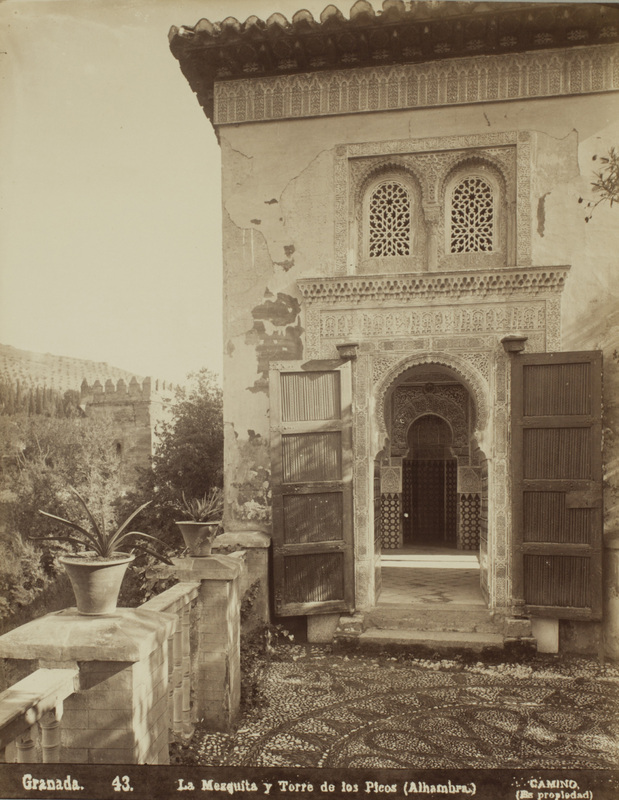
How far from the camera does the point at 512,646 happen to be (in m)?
6.10

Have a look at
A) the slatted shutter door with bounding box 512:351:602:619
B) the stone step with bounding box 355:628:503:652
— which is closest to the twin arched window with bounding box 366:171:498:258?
the slatted shutter door with bounding box 512:351:602:619

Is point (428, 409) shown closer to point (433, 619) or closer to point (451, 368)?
point (451, 368)

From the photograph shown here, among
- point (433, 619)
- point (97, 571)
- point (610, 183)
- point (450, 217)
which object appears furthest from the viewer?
point (450, 217)

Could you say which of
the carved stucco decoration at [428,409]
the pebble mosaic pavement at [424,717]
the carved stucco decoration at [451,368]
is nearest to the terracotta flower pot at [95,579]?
the pebble mosaic pavement at [424,717]

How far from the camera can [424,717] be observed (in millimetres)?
4844

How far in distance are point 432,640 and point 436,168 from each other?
452 cm

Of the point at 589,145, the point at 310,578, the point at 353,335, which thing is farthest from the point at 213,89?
the point at 310,578

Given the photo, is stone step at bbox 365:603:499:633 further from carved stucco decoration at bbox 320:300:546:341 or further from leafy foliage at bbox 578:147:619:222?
leafy foliage at bbox 578:147:619:222

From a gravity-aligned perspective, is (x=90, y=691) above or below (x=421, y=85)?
below

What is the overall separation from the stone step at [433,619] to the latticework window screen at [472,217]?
354cm

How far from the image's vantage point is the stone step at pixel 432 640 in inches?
240

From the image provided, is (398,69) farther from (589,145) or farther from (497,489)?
(497,489)

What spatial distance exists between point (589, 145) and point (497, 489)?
3336 millimetres

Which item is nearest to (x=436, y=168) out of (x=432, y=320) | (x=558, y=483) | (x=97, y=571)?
(x=432, y=320)
